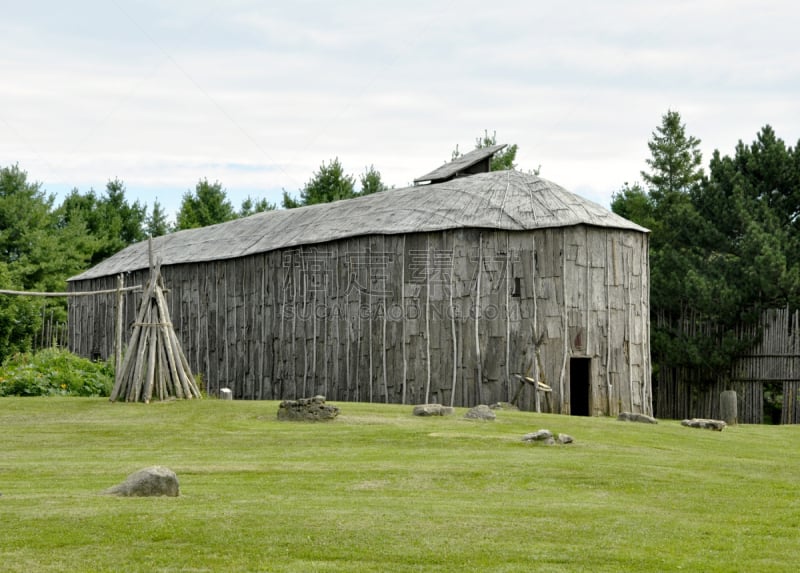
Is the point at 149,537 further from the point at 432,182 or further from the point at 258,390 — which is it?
the point at 432,182

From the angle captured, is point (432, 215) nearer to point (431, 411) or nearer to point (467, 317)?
point (467, 317)

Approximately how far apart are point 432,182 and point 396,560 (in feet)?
94.7

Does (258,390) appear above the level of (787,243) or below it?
below

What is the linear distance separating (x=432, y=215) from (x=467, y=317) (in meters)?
3.37

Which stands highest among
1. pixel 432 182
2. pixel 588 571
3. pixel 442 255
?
pixel 432 182

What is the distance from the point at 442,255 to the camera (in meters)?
28.9

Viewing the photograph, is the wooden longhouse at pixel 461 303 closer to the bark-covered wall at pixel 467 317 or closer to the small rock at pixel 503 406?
the bark-covered wall at pixel 467 317

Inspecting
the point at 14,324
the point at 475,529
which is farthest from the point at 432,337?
the point at 14,324

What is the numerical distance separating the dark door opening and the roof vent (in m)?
9.05

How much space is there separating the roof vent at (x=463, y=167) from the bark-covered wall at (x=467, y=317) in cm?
659

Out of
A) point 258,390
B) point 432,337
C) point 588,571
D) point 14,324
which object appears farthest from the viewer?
point 14,324

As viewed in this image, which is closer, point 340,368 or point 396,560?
point 396,560

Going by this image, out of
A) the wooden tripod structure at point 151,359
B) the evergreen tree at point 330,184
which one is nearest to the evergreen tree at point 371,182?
the evergreen tree at point 330,184

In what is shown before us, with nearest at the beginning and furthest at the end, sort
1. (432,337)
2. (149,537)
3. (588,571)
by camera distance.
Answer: (588,571) < (149,537) < (432,337)
